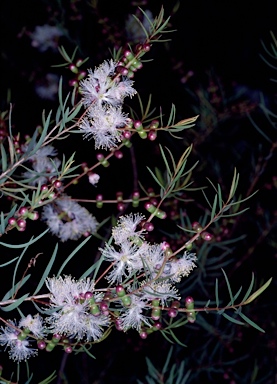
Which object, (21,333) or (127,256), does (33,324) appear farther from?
(127,256)

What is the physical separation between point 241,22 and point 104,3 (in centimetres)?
48

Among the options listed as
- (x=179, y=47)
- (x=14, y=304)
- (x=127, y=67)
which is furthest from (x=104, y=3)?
(x=14, y=304)

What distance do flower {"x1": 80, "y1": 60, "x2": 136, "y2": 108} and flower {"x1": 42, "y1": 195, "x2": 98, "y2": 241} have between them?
24cm

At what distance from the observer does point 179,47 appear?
140 cm

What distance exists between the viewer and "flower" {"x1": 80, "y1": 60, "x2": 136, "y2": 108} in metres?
0.58

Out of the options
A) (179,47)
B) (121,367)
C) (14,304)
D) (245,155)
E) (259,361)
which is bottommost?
(259,361)

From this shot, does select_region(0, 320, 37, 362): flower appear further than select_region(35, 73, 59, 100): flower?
No

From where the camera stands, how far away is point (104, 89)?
578 millimetres

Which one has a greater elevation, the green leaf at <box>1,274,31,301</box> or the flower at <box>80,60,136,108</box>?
the flower at <box>80,60,136,108</box>

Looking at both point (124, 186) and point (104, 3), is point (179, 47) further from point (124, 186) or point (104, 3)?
point (124, 186)

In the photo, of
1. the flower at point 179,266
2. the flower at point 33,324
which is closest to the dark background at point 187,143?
the flower at point 179,266

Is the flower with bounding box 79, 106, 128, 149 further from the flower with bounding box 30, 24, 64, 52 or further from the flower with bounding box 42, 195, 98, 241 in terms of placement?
the flower with bounding box 30, 24, 64, 52

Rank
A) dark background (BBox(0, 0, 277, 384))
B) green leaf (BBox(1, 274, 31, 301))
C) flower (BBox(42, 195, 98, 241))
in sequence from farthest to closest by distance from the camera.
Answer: dark background (BBox(0, 0, 277, 384)), flower (BBox(42, 195, 98, 241)), green leaf (BBox(1, 274, 31, 301))

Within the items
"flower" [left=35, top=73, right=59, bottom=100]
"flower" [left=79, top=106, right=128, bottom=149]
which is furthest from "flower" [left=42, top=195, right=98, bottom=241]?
"flower" [left=35, top=73, right=59, bottom=100]
